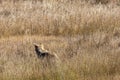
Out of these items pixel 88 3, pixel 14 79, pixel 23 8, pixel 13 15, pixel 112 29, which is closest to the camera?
pixel 14 79

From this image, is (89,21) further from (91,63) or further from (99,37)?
(91,63)

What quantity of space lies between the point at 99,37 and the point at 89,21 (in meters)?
1.73

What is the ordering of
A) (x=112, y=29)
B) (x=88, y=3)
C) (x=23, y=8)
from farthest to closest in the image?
(x=88, y=3)
(x=23, y=8)
(x=112, y=29)

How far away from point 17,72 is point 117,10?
562 cm

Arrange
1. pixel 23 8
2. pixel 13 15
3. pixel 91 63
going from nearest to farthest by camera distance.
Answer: pixel 91 63 → pixel 13 15 → pixel 23 8

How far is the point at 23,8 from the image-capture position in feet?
38.1

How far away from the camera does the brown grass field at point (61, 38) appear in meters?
6.33

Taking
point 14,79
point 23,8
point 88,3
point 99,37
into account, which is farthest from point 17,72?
point 88,3

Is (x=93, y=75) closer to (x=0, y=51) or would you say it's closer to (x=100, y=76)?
(x=100, y=76)

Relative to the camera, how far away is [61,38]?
9.52m

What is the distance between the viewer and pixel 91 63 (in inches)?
260

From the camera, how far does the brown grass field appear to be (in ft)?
20.8

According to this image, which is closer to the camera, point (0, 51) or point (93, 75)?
point (93, 75)

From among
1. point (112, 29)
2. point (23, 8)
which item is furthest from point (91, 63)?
point (23, 8)
